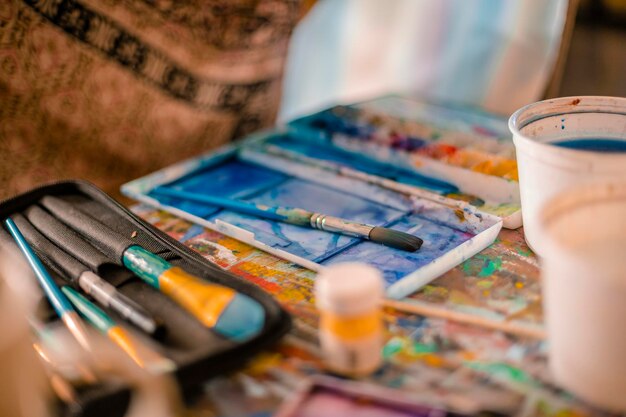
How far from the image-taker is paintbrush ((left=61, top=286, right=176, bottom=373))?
0.60 m

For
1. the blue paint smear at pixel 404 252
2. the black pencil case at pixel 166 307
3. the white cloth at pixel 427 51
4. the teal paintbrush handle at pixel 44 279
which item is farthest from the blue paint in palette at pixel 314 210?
the white cloth at pixel 427 51

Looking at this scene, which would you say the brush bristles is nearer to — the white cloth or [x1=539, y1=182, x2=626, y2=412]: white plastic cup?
[x1=539, y1=182, x2=626, y2=412]: white plastic cup

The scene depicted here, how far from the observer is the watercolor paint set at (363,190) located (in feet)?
2.61

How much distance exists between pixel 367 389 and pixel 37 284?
386 millimetres

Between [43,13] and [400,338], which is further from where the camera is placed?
[43,13]

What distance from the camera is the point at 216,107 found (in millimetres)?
1306

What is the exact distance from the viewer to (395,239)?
2.57 ft

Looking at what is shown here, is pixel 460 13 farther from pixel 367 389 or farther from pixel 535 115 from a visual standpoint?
pixel 367 389

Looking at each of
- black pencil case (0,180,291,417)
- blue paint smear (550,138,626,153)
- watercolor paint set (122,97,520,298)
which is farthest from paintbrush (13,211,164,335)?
blue paint smear (550,138,626,153)

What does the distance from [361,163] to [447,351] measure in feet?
1.46

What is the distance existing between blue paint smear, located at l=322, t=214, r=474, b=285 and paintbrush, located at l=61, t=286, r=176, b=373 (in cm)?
24

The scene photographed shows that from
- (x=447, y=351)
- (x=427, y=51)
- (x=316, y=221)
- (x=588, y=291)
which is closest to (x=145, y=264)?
(x=316, y=221)

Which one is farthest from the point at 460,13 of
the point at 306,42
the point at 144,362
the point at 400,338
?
the point at 144,362

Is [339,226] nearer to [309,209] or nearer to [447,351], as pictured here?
[309,209]
